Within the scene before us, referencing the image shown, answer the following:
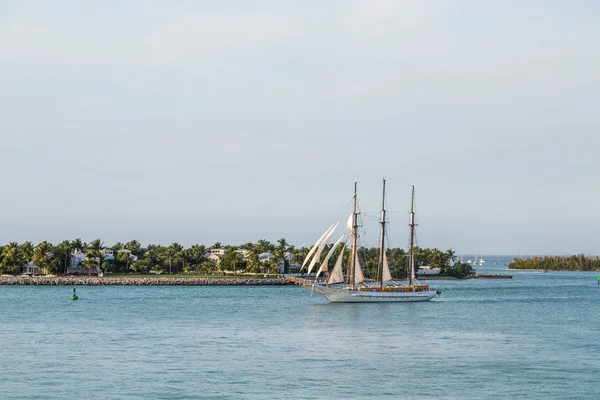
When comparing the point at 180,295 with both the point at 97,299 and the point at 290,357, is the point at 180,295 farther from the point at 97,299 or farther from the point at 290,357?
the point at 290,357

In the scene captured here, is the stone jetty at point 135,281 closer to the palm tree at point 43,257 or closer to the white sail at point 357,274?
the palm tree at point 43,257

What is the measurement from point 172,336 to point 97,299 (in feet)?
199


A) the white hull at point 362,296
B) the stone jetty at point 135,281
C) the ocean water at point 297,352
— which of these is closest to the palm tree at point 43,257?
the stone jetty at point 135,281

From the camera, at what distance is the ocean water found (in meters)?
48.5

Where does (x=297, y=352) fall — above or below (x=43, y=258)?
below

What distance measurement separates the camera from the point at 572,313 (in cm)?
10438

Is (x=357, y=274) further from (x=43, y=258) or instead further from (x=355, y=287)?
(x=43, y=258)

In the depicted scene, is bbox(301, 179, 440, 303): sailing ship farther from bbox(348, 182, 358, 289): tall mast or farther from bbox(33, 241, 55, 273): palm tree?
bbox(33, 241, 55, 273): palm tree

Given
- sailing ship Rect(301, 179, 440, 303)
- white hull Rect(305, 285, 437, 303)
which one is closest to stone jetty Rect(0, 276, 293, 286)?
sailing ship Rect(301, 179, 440, 303)

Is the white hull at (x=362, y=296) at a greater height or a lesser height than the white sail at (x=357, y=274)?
lesser

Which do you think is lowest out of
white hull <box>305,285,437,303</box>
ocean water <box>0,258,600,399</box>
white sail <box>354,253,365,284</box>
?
ocean water <box>0,258,600,399</box>

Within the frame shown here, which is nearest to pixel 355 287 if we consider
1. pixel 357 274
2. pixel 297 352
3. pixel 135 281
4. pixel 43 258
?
pixel 357 274

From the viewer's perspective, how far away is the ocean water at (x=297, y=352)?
159ft

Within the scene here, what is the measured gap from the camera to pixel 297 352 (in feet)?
209
